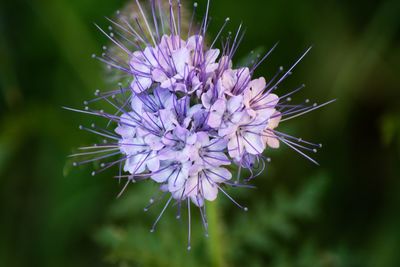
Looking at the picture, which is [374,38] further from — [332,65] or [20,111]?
[20,111]

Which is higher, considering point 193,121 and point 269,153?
point 193,121

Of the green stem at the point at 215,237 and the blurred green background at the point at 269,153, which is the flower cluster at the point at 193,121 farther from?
the blurred green background at the point at 269,153

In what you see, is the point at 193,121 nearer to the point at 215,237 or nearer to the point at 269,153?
the point at 215,237

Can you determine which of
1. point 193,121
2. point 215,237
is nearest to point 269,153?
point 215,237

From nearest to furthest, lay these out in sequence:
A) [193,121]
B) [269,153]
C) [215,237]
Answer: [193,121], [215,237], [269,153]

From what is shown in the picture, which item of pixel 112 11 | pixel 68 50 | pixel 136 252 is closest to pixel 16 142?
pixel 68 50

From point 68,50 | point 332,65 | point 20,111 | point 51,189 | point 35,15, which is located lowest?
point 51,189
